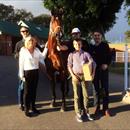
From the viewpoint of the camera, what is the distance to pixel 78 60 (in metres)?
9.84

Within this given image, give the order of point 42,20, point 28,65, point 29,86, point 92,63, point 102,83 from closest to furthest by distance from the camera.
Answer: point 92,63 < point 28,65 < point 29,86 < point 102,83 < point 42,20

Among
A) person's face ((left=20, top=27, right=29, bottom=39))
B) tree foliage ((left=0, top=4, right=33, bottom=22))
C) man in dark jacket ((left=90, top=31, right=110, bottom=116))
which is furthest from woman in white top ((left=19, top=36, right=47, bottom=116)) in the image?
tree foliage ((left=0, top=4, right=33, bottom=22))

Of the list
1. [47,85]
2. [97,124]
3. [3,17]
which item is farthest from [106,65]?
[3,17]

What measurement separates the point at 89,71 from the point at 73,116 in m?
1.24

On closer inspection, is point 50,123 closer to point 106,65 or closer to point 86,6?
point 106,65

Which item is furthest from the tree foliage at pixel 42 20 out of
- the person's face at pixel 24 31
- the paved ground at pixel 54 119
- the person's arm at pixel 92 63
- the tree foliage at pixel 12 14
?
the person's arm at pixel 92 63

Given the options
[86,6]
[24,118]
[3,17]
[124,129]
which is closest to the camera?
[124,129]

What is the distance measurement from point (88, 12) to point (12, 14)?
67273 millimetres

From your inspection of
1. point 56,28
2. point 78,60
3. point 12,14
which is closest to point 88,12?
point 56,28

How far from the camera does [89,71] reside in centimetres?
978

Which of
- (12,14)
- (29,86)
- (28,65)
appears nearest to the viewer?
(28,65)

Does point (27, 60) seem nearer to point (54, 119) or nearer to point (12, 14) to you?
point (54, 119)

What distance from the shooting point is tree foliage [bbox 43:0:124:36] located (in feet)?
106

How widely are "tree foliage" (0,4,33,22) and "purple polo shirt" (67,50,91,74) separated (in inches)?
3413
